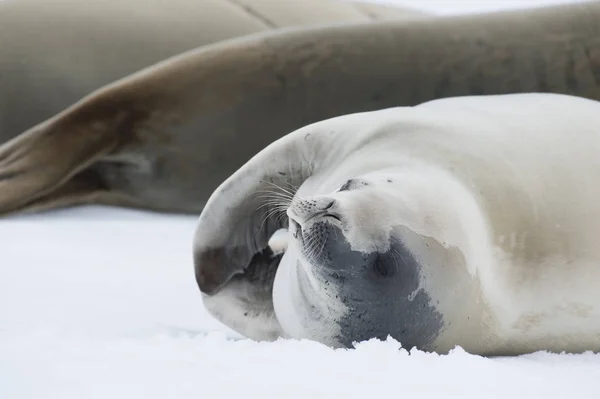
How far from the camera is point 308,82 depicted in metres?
2.05

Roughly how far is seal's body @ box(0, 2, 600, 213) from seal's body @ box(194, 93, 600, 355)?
0.50 meters

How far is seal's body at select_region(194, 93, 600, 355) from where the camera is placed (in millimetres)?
1045

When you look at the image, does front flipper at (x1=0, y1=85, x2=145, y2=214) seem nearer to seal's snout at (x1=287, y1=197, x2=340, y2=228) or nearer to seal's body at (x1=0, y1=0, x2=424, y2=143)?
seal's body at (x1=0, y1=0, x2=424, y2=143)

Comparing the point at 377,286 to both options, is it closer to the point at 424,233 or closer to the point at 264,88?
the point at 424,233

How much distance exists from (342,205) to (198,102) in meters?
1.10

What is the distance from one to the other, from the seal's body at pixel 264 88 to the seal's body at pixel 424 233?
50cm

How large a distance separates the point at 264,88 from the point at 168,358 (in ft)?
3.82

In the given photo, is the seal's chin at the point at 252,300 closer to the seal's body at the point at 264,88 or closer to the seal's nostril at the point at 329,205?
the seal's nostril at the point at 329,205

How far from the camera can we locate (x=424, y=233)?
106cm

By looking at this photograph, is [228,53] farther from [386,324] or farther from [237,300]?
[386,324]

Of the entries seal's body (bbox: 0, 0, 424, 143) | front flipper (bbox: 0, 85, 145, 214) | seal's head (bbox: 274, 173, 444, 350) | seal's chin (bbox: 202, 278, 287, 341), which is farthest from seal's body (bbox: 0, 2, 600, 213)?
seal's head (bbox: 274, 173, 444, 350)

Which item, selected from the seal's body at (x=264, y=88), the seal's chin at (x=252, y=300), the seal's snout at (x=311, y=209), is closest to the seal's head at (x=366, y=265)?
the seal's snout at (x=311, y=209)

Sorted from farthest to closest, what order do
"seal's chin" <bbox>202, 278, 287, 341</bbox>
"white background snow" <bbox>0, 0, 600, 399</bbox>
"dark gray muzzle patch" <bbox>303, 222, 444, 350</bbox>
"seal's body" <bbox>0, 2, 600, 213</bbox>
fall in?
"seal's body" <bbox>0, 2, 600, 213</bbox> → "seal's chin" <bbox>202, 278, 287, 341</bbox> → "dark gray muzzle patch" <bbox>303, 222, 444, 350</bbox> → "white background snow" <bbox>0, 0, 600, 399</bbox>

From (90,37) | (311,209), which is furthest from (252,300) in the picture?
(90,37)
